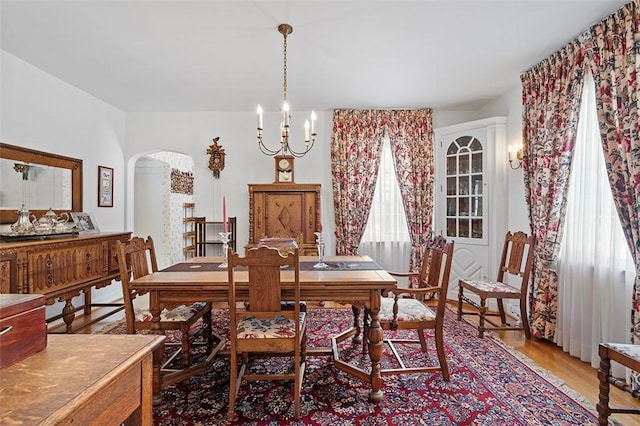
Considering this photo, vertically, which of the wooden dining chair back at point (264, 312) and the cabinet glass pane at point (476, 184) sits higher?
the cabinet glass pane at point (476, 184)

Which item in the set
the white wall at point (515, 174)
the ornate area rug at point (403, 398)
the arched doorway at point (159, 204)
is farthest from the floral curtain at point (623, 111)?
the arched doorway at point (159, 204)

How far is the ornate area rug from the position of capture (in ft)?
6.29

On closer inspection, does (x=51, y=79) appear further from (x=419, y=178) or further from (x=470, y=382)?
(x=470, y=382)

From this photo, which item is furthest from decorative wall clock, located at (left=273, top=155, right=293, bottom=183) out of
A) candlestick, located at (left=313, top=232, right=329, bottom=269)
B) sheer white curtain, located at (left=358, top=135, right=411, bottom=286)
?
candlestick, located at (left=313, top=232, right=329, bottom=269)

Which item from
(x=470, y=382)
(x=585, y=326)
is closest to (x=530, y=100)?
(x=585, y=326)

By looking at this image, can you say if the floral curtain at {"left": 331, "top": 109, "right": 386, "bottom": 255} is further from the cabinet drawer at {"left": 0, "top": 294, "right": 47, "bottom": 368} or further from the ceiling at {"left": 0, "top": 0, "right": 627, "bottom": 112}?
the cabinet drawer at {"left": 0, "top": 294, "right": 47, "bottom": 368}

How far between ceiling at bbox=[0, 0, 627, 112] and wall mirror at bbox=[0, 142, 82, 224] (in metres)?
0.89

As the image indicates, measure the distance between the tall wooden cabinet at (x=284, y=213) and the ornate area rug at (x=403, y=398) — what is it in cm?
189

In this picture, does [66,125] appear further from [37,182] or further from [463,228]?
[463,228]

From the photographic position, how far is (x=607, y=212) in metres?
2.49

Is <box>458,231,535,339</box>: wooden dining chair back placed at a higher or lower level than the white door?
lower

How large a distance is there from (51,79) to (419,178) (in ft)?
14.6

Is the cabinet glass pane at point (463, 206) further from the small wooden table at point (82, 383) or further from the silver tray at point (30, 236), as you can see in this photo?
the silver tray at point (30, 236)

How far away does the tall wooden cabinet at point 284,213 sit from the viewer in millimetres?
4293
